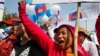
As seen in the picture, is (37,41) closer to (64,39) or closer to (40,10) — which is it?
(64,39)

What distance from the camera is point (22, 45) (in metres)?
5.33

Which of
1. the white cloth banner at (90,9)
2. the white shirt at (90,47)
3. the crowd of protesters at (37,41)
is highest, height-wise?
the white cloth banner at (90,9)

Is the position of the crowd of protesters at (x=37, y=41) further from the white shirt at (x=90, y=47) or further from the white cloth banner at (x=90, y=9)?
the white shirt at (x=90, y=47)

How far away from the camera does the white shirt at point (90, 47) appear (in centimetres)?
656

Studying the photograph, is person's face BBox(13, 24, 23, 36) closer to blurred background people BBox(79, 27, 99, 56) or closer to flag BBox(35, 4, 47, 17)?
blurred background people BBox(79, 27, 99, 56)

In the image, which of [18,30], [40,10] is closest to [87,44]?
[18,30]

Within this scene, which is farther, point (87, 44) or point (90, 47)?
point (87, 44)

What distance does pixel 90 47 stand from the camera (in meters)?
6.77

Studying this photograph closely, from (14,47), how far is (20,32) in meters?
0.22

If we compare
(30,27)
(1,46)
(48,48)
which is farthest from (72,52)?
(1,46)

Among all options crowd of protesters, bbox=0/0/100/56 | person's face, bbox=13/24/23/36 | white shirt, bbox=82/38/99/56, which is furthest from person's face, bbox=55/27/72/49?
white shirt, bbox=82/38/99/56

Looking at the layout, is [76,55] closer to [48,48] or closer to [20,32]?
[48,48]

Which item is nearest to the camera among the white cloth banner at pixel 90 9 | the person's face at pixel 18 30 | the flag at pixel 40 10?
the white cloth banner at pixel 90 9

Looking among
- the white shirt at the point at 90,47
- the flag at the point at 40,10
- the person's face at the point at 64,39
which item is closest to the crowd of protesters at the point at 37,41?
the person's face at the point at 64,39
